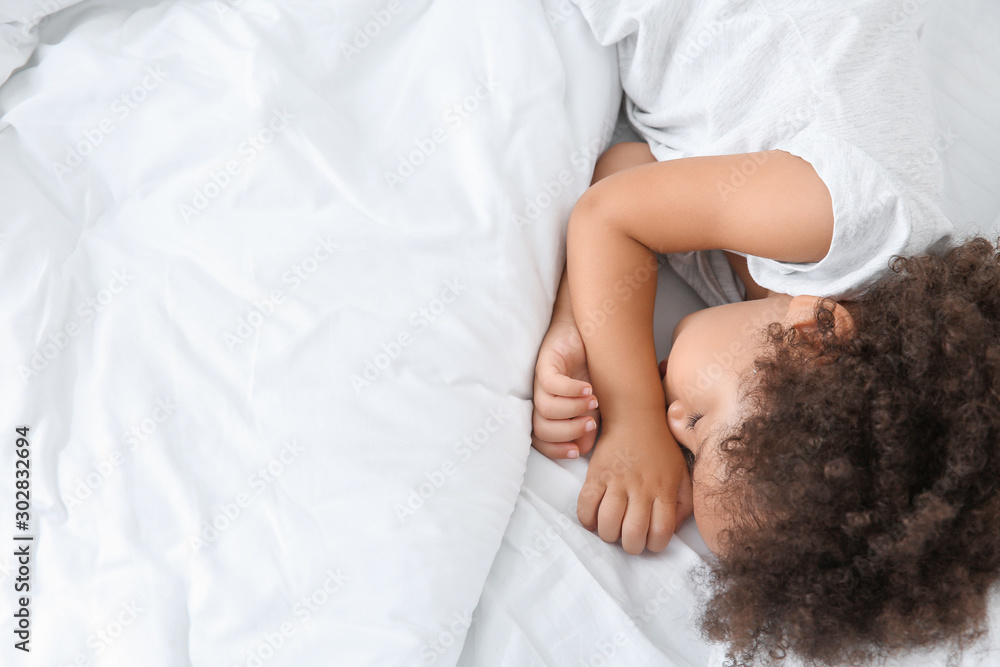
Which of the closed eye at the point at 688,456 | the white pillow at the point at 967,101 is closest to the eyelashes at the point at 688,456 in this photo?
the closed eye at the point at 688,456

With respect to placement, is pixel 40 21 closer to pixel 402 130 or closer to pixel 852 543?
pixel 402 130

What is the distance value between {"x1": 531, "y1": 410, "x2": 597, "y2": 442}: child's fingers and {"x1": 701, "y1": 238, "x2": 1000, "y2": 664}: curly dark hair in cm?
20

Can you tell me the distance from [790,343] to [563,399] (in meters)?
0.27

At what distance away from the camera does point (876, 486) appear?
642mm

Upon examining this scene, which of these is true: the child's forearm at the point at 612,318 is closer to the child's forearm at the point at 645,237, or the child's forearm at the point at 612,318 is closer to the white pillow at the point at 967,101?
the child's forearm at the point at 645,237

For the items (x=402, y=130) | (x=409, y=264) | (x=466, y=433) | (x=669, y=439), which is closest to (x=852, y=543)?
(x=669, y=439)

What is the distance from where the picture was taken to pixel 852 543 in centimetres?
65

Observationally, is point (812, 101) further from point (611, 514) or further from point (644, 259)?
point (611, 514)

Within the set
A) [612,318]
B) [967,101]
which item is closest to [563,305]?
[612,318]

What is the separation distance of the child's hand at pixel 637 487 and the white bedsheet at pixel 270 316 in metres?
0.11

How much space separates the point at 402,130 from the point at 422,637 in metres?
0.62

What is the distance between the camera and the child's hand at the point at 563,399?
0.88 meters

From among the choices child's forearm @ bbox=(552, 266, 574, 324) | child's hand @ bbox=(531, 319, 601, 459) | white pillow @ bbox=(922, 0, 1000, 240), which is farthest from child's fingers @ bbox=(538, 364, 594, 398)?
white pillow @ bbox=(922, 0, 1000, 240)

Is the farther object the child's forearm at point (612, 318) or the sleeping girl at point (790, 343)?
the child's forearm at point (612, 318)
